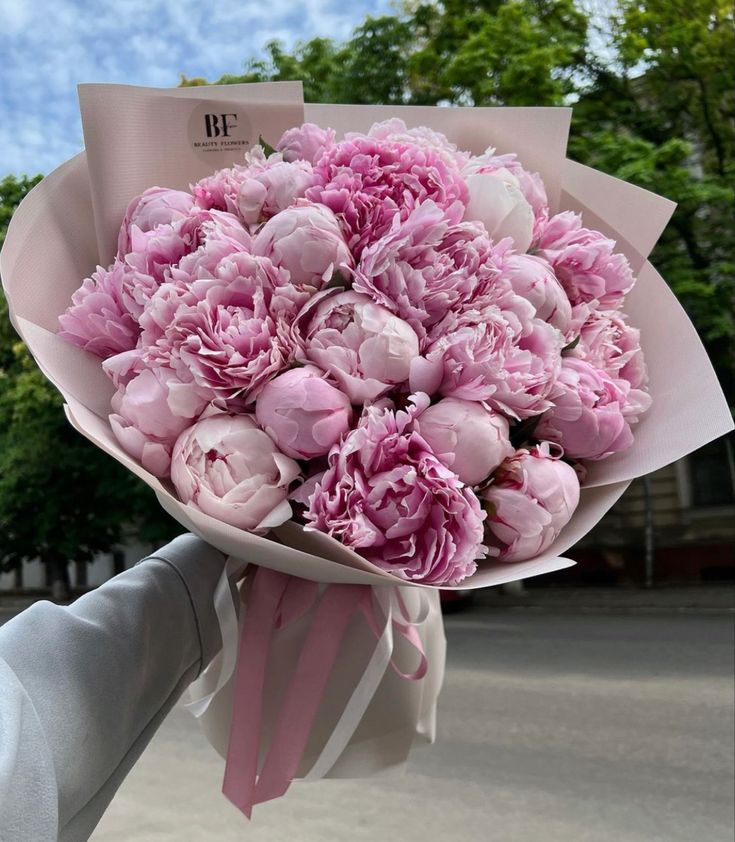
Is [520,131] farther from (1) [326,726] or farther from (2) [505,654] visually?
(2) [505,654]

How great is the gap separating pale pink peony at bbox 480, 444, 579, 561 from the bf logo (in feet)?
2.07

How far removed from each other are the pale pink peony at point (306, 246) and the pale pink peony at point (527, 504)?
31 cm

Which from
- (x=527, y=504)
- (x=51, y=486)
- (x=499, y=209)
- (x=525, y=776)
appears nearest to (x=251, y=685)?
(x=527, y=504)

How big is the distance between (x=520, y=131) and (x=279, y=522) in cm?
73

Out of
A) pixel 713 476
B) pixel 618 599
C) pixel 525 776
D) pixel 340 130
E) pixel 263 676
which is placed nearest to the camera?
pixel 263 676

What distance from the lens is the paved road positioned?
11.5 ft

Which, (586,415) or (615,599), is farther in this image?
(615,599)

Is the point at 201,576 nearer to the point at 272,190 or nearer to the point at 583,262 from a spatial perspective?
the point at 272,190

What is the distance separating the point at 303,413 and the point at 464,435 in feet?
0.57

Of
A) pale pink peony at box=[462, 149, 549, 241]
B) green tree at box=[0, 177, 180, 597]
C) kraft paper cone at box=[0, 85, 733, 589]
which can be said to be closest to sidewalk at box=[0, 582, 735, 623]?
green tree at box=[0, 177, 180, 597]

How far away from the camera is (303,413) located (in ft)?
3.02

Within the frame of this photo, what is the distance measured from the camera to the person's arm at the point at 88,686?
712 mm

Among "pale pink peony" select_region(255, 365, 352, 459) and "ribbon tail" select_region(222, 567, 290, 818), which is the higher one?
"pale pink peony" select_region(255, 365, 352, 459)

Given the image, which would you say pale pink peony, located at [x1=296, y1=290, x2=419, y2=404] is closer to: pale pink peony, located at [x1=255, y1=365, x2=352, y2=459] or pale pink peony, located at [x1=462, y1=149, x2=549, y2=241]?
pale pink peony, located at [x1=255, y1=365, x2=352, y2=459]
